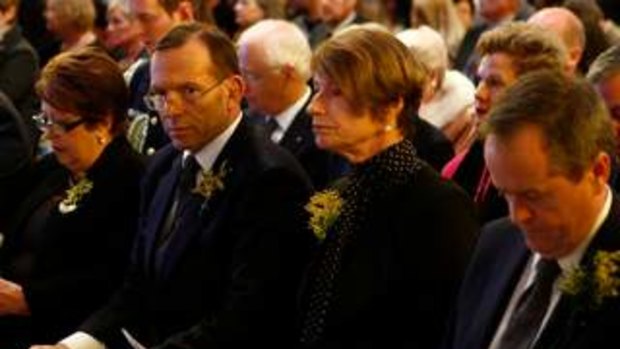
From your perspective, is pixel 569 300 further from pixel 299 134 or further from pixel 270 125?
pixel 270 125

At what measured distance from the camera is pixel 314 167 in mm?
5340

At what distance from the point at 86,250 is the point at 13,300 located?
30 centimetres

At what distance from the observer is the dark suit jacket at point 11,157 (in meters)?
5.23

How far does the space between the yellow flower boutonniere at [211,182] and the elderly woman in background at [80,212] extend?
552 millimetres

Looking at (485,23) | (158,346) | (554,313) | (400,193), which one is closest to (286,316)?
(158,346)

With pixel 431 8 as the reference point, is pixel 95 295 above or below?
above

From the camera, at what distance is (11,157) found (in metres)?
5.33

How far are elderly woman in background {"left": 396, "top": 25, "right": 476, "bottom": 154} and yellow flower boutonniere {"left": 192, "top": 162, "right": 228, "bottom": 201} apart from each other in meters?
2.08

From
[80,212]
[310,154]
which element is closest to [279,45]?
[310,154]

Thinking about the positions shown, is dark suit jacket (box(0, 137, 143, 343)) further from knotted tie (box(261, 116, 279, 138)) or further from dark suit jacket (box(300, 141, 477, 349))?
knotted tie (box(261, 116, 279, 138))

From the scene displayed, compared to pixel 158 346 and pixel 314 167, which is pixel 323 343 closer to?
pixel 158 346

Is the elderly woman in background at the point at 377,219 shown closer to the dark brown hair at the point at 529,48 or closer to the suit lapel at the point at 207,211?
the suit lapel at the point at 207,211

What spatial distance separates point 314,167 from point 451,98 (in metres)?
0.89

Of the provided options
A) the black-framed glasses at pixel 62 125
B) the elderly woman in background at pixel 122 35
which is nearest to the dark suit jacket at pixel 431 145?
the black-framed glasses at pixel 62 125
